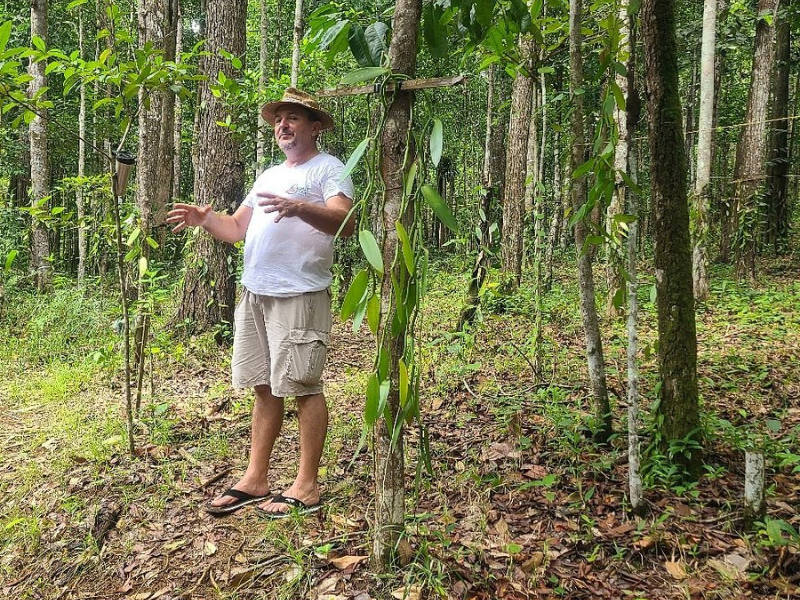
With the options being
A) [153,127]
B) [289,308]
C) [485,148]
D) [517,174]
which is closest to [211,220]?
[289,308]

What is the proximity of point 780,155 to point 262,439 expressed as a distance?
10.1 meters

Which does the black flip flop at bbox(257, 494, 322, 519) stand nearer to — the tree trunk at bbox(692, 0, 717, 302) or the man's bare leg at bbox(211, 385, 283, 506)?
the man's bare leg at bbox(211, 385, 283, 506)

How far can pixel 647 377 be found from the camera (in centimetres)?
388

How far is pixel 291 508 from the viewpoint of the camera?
2.54 metres

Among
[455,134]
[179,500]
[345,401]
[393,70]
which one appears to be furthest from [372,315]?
[455,134]

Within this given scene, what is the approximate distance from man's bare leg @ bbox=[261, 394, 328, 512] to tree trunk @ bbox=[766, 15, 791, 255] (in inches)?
359

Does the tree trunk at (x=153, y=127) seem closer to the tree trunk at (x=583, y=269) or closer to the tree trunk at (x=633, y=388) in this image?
the tree trunk at (x=583, y=269)

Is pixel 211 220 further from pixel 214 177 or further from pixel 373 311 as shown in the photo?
pixel 214 177

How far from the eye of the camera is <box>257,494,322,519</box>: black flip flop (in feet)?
8.32

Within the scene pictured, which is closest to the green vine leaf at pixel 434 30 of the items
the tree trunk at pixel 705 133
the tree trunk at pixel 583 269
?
the tree trunk at pixel 583 269

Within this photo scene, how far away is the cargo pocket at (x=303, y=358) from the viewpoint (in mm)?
2562

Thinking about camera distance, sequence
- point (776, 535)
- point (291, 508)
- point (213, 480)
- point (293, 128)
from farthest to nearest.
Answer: point (213, 480) < point (293, 128) < point (291, 508) < point (776, 535)

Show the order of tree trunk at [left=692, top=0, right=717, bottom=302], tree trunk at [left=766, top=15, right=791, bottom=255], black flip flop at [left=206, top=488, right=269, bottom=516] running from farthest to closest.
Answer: tree trunk at [left=766, top=15, right=791, bottom=255] → tree trunk at [left=692, top=0, right=717, bottom=302] → black flip flop at [left=206, top=488, right=269, bottom=516]

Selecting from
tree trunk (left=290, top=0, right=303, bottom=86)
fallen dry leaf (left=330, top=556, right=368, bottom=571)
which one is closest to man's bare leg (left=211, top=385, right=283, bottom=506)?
fallen dry leaf (left=330, top=556, right=368, bottom=571)
